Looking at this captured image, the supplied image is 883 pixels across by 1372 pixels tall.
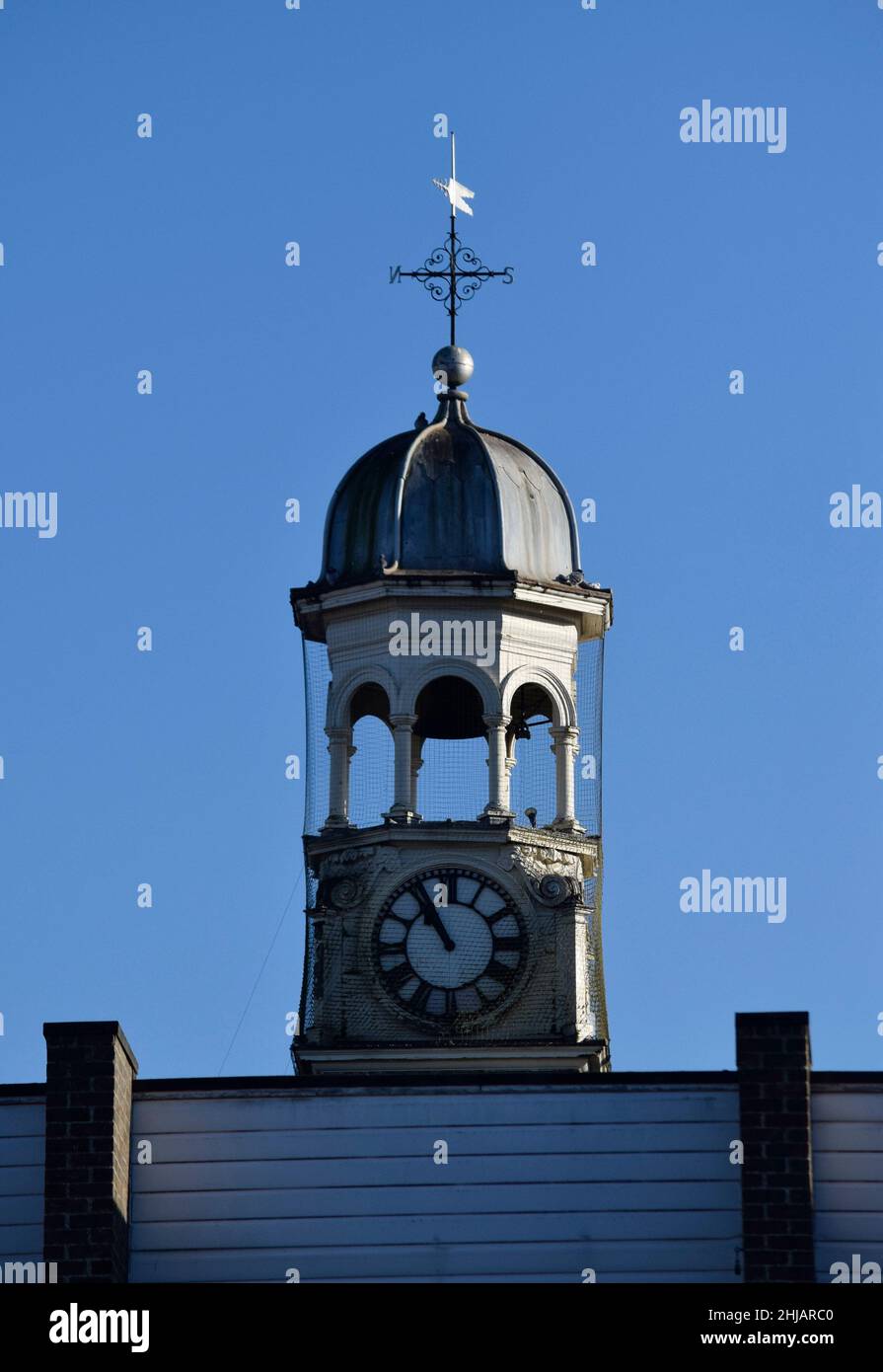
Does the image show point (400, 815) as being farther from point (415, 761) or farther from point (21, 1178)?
point (21, 1178)

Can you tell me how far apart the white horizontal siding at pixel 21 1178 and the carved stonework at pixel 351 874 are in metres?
11.8

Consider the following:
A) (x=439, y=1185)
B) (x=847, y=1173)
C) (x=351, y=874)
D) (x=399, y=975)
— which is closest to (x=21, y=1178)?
(x=439, y=1185)

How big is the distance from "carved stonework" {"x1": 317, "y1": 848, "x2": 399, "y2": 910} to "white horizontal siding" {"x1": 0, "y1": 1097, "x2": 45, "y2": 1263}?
11.8 metres

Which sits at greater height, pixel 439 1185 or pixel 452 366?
pixel 452 366

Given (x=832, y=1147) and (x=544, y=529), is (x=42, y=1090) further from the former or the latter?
(x=544, y=529)

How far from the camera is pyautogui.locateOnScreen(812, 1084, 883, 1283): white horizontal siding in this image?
55344 millimetres

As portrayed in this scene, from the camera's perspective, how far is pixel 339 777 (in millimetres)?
68688

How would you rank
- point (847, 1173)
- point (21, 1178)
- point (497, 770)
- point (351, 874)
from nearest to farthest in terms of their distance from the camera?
1. point (847, 1173)
2. point (21, 1178)
3. point (351, 874)
4. point (497, 770)

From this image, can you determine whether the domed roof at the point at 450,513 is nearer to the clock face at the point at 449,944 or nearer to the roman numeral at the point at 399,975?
the clock face at the point at 449,944

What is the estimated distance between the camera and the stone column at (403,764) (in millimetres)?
67938

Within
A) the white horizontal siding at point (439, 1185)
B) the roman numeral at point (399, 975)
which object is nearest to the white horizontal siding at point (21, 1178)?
the white horizontal siding at point (439, 1185)

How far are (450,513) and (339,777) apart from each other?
177 inches
